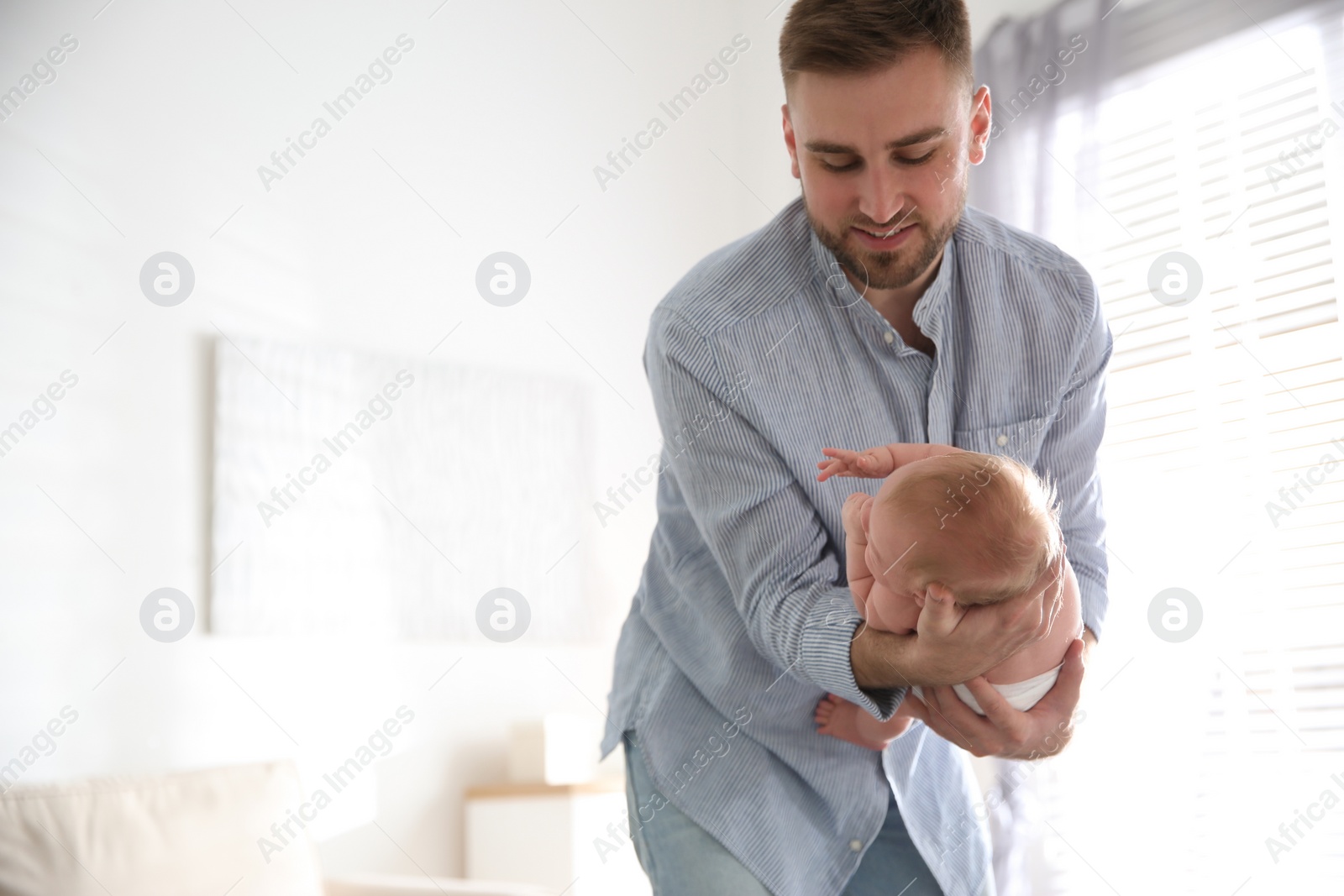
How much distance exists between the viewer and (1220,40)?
9.29ft

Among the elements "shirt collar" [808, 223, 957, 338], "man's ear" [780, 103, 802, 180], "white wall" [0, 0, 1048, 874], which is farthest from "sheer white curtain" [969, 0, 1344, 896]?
"man's ear" [780, 103, 802, 180]

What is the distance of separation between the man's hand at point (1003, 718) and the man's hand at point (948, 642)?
49 mm

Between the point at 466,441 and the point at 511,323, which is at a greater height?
the point at 511,323

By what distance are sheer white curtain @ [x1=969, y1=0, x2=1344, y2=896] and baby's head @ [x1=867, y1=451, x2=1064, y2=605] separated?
1583mm

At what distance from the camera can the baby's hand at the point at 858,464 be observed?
3.98 feet

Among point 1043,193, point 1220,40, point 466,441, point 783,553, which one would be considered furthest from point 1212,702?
point 466,441

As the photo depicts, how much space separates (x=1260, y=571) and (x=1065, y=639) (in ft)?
5.33

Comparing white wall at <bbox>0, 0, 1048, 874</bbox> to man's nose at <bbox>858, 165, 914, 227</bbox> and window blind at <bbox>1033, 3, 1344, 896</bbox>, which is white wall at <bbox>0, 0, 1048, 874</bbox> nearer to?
window blind at <bbox>1033, 3, 1344, 896</bbox>

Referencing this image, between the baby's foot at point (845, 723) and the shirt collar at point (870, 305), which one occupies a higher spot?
the shirt collar at point (870, 305)

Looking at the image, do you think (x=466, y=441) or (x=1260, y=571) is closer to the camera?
(x=1260, y=571)

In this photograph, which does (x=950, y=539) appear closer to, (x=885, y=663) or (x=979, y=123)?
(x=885, y=663)

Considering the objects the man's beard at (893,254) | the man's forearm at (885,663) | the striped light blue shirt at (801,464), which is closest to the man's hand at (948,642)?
the man's forearm at (885,663)

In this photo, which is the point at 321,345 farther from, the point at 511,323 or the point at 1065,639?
the point at 1065,639

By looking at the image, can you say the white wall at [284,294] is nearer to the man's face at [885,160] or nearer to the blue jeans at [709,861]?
the blue jeans at [709,861]
